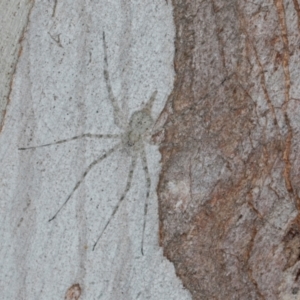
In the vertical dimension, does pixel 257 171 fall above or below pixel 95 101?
below

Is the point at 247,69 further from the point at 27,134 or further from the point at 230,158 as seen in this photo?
the point at 27,134

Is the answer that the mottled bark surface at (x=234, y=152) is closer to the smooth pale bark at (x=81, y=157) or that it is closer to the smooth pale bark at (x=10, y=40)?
the smooth pale bark at (x=81, y=157)

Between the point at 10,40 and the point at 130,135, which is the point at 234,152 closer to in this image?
the point at 130,135

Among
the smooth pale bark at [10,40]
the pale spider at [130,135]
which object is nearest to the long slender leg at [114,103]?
the pale spider at [130,135]

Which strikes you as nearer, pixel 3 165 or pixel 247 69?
pixel 247 69

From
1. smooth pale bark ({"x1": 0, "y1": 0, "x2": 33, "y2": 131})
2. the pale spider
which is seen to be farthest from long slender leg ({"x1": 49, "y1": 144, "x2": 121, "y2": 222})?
smooth pale bark ({"x1": 0, "y1": 0, "x2": 33, "y2": 131})

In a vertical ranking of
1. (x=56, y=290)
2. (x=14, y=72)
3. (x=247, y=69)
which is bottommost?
(x=56, y=290)

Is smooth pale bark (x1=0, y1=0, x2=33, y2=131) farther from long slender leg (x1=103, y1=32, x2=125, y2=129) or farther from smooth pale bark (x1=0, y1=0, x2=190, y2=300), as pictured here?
long slender leg (x1=103, y1=32, x2=125, y2=129)

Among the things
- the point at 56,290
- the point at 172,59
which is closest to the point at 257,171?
the point at 172,59
